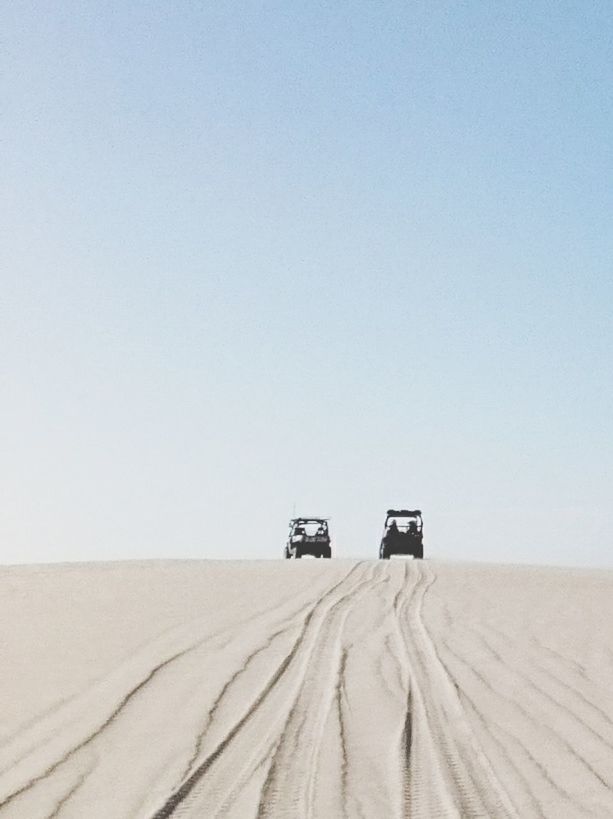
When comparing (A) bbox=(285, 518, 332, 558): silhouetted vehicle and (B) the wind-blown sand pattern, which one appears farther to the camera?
(A) bbox=(285, 518, 332, 558): silhouetted vehicle

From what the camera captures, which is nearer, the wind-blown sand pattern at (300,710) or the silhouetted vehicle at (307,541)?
the wind-blown sand pattern at (300,710)

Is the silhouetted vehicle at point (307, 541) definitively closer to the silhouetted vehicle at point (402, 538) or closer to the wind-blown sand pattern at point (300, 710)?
the silhouetted vehicle at point (402, 538)

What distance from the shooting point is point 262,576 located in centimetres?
1747

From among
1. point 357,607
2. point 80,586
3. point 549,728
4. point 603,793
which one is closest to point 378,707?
point 549,728

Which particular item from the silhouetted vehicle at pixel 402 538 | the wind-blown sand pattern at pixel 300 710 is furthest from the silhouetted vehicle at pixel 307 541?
the wind-blown sand pattern at pixel 300 710

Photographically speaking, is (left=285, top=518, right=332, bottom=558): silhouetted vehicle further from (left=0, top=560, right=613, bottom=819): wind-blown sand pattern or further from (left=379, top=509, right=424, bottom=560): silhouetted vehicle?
(left=0, top=560, right=613, bottom=819): wind-blown sand pattern

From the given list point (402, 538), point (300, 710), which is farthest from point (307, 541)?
point (300, 710)

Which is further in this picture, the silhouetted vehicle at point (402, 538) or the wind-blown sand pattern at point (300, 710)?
the silhouetted vehicle at point (402, 538)

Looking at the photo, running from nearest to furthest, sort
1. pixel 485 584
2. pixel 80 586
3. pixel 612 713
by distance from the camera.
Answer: pixel 612 713 → pixel 80 586 → pixel 485 584

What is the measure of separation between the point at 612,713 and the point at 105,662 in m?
3.63

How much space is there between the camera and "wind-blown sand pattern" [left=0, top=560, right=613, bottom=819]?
443cm

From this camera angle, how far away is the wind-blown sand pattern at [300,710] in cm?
443

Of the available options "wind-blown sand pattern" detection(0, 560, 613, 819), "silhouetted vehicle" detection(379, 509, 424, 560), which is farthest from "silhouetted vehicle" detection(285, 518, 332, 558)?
"wind-blown sand pattern" detection(0, 560, 613, 819)

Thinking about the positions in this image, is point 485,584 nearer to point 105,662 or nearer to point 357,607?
point 357,607
